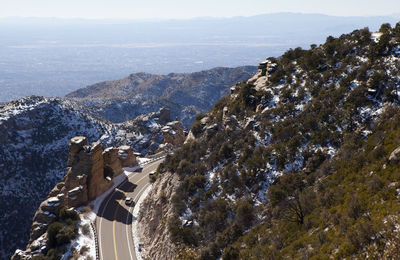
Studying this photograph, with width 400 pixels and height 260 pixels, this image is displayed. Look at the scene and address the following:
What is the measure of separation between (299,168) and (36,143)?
77.5 m

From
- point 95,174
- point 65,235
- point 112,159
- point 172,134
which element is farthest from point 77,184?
point 172,134

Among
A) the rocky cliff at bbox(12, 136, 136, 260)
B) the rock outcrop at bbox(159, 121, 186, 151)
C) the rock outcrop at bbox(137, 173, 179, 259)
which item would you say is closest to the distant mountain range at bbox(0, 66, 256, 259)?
the rock outcrop at bbox(159, 121, 186, 151)

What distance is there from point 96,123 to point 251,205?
82.4 metres

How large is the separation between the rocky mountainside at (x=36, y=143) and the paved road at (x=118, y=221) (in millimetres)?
23560

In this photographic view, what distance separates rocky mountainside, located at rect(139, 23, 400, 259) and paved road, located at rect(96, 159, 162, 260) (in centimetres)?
238

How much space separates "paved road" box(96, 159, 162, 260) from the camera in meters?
31.2

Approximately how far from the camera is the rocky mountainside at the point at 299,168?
15.8m

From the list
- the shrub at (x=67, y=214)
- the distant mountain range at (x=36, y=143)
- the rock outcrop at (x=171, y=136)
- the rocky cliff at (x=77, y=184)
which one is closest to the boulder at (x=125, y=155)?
the rocky cliff at (x=77, y=184)

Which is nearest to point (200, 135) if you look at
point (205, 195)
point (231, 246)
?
point (205, 195)

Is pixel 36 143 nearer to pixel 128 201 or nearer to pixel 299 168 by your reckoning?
pixel 128 201

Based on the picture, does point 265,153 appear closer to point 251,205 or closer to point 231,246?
point 251,205

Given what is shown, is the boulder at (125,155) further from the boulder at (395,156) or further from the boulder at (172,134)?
the boulder at (395,156)

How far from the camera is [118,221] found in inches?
1454

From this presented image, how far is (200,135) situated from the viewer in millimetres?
36844
